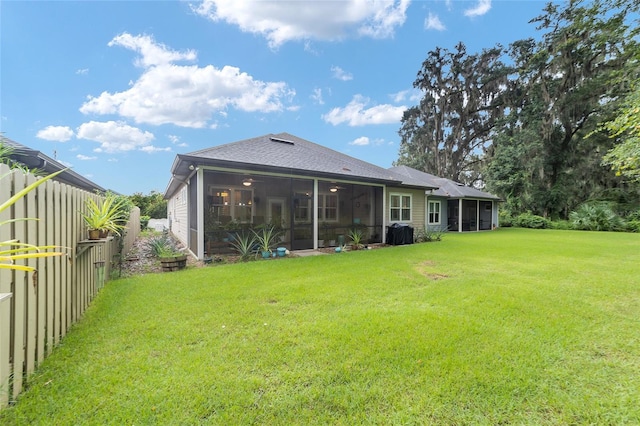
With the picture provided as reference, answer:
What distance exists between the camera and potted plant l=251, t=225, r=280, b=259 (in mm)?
7980

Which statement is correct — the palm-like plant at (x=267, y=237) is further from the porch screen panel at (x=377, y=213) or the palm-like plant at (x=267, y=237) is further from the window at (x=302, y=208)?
the porch screen panel at (x=377, y=213)

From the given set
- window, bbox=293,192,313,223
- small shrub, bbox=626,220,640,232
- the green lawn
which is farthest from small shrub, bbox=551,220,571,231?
window, bbox=293,192,313,223

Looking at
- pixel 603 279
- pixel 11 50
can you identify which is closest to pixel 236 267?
pixel 603 279

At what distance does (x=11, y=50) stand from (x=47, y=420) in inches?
426

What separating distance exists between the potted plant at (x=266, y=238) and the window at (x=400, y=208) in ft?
20.9

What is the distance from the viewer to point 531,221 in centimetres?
2009

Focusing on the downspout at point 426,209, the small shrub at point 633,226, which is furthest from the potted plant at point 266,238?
the small shrub at point 633,226

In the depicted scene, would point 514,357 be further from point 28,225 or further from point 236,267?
point 236,267

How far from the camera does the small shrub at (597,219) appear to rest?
1662 cm

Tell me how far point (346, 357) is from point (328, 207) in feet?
33.5

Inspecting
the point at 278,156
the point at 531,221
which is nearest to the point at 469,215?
the point at 531,221

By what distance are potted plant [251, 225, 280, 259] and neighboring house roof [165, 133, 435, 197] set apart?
197 centimetres

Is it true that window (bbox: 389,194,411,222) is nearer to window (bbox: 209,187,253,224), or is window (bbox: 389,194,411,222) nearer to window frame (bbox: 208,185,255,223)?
window frame (bbox: 208,185,255,223)

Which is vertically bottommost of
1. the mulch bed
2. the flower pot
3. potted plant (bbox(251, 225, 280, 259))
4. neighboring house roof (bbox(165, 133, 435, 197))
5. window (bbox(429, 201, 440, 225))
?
the mulch bed
